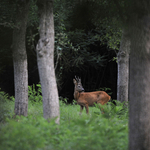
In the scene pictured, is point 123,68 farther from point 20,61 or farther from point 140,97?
point 140,97

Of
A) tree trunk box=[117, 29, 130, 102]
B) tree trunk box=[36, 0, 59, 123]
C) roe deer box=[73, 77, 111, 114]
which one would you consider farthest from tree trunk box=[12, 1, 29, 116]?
tree trunk box=[117, 29, 130, 102]

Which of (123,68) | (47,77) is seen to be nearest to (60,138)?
(47,77)

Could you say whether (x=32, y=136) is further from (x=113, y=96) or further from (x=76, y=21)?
(x=113, y=96)

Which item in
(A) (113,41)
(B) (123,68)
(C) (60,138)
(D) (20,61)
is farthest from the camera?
(A) (113,41)

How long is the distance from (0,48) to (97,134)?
462 inches

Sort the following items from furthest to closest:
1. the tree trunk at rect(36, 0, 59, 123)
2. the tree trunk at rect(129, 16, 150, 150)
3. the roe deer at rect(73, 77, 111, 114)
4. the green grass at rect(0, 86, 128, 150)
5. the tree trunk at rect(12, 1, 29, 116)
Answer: the roe deer at rect(73, 77, 111, 114) < the tree trunk at rect(12, 1, 29, 116) < the tree trunk at rect(36, 0, 59, 123) < the tree trunk at rect(129, 16, 150, 150) < the green grass at rect(0, 86, 128, 150)

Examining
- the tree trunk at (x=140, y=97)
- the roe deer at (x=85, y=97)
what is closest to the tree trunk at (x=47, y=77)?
the tree trunk at (x=140, y=97)

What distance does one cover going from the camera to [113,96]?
66.0ft

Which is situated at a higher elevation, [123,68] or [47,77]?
[123,68]

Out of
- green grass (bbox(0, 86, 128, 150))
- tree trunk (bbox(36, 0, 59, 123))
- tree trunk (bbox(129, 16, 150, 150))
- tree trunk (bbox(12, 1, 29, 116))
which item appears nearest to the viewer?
green grass (bbox(0, 86, 128, 150))

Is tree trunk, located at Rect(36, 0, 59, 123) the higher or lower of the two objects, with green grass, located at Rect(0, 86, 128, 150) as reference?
higher

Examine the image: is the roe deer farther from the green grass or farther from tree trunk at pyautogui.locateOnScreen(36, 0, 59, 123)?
the green grass

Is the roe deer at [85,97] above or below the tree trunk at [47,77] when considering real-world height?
below

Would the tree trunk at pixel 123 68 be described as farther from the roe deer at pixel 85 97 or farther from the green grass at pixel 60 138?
the green grass at pixel 60 138
